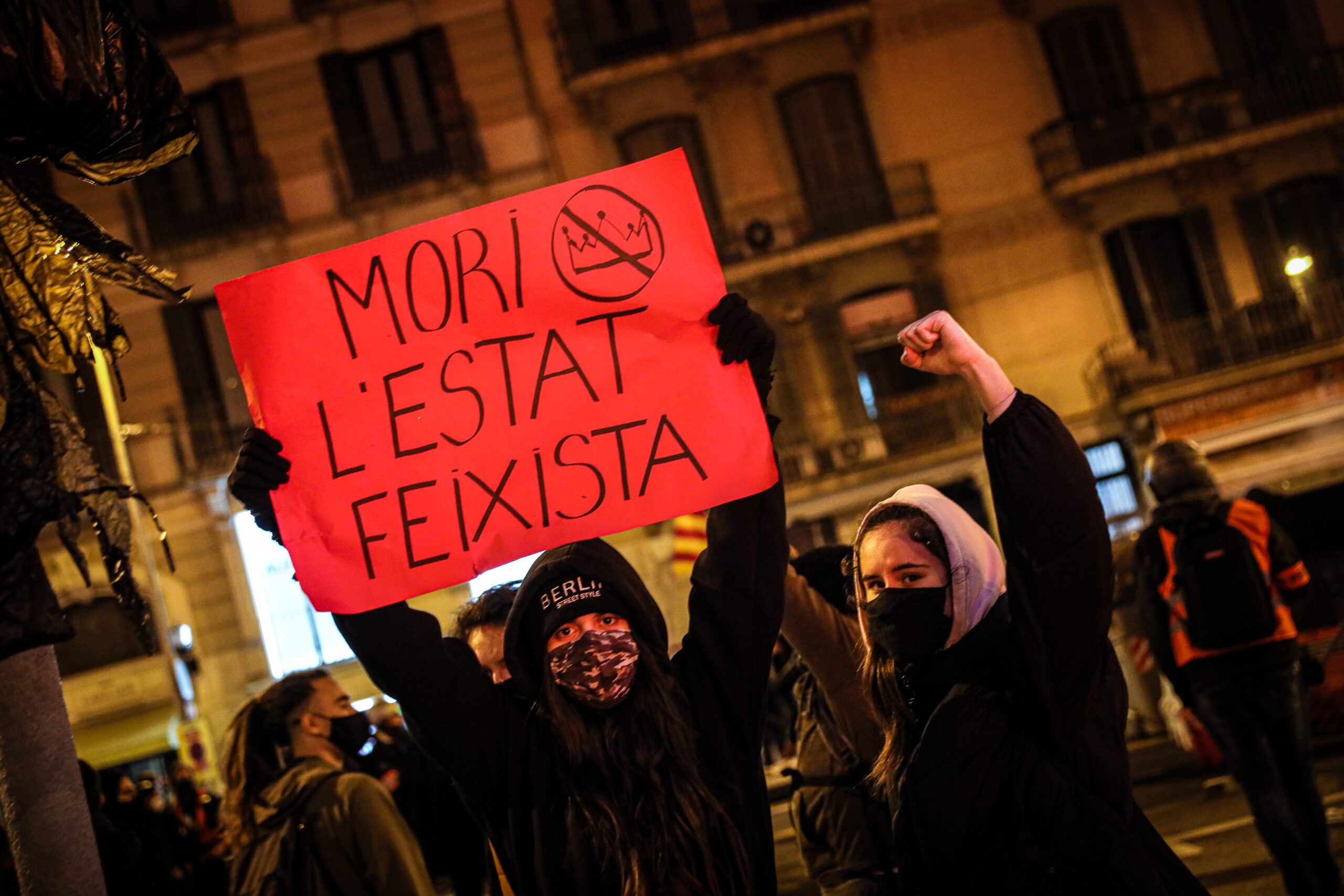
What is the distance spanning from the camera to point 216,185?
2169cm

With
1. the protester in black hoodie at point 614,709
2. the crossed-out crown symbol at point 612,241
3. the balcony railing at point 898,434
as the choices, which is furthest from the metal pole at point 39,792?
the balcony railing at point 898,434

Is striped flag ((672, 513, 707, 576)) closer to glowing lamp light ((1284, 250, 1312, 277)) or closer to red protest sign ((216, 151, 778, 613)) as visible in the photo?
red protest sign ((216, 151, 778, 613))

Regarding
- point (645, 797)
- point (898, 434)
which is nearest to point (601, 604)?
point (645, 797)

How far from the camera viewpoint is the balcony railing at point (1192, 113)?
69.5ft

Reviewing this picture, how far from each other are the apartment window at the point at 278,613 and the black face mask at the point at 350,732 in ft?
55.0

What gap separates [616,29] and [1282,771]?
1948cm

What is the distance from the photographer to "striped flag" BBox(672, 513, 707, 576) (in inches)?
521

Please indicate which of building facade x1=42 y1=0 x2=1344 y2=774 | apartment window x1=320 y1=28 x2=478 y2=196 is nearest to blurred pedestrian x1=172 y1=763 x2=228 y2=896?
building facade x1=42 y1=0 x2=1344 y2=774

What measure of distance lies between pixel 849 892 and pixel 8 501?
2648mm

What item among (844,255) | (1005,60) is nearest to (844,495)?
(844,255)

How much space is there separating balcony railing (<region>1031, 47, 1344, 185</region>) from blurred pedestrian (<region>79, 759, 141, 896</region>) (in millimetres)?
19058

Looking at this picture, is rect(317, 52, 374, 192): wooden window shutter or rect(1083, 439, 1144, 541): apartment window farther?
rect(317, 52, 374, 192): wooden window shutter

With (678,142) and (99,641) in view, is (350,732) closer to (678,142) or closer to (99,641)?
(678,142)

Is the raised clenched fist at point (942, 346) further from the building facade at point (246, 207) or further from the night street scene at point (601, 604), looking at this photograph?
the building facade at point (246, 207)
